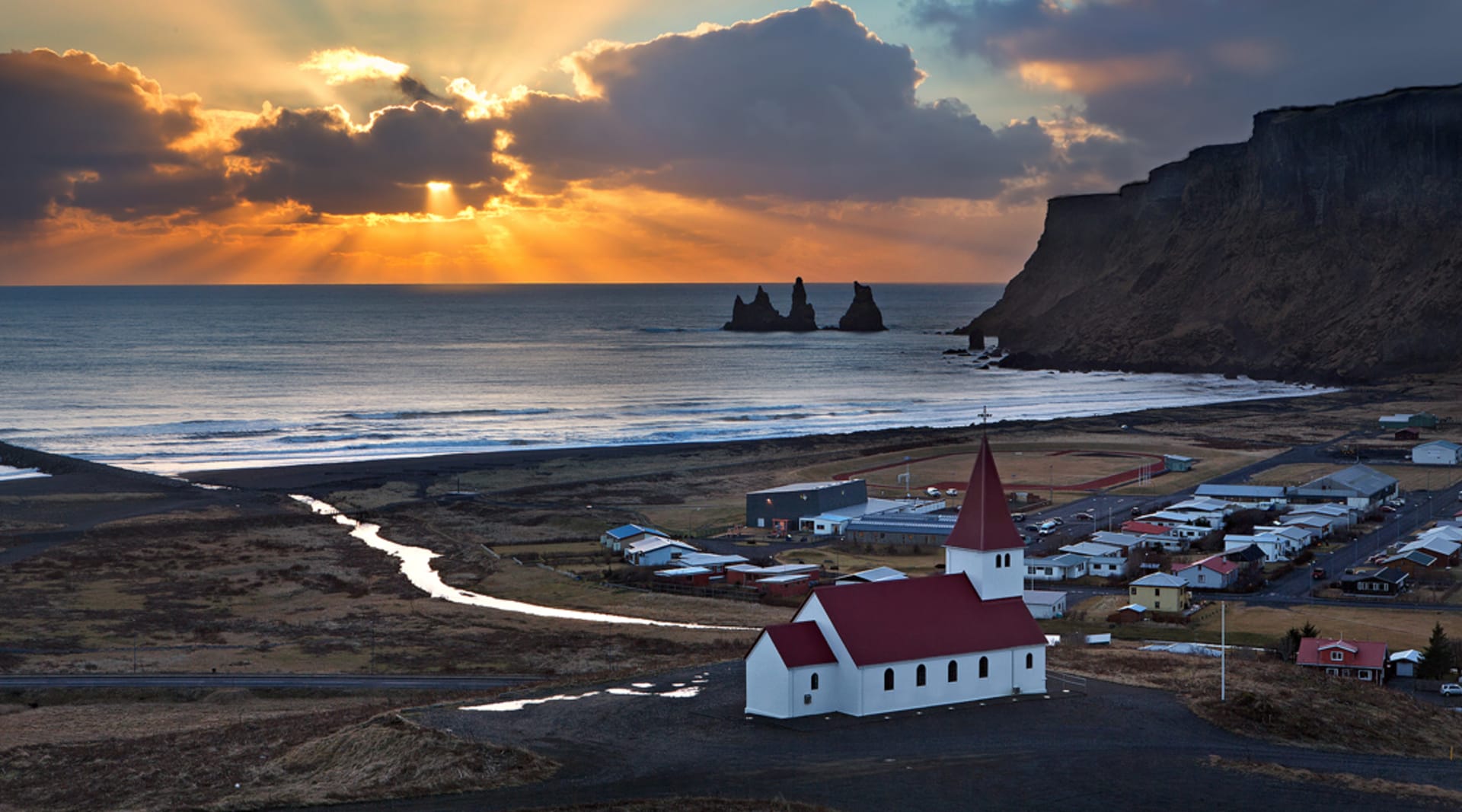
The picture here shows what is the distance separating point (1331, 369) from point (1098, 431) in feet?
213

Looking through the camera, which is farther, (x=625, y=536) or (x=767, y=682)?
(x=625, y=536)

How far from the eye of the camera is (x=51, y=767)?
33906 mm

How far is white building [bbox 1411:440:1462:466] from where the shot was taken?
98.2 meters

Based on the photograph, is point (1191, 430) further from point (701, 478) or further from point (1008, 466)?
point (701, 478)

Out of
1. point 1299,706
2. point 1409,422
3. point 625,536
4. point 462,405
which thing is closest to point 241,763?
point 1299,706

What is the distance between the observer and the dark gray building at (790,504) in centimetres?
7838

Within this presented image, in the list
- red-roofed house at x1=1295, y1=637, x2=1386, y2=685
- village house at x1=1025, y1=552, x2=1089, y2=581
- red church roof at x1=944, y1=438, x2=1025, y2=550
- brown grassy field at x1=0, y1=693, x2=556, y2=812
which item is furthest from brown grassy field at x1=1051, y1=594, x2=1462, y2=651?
brown grassy field at x1=0, y1=693, x2=556, y2=812

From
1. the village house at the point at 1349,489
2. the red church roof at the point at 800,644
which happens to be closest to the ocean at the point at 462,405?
the village house at the point at 1349,489

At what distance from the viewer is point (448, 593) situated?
62094mm

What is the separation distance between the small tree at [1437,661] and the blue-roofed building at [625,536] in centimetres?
3689

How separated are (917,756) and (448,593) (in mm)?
34371

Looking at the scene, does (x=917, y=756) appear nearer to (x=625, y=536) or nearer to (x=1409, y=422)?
(x=625, y=536)

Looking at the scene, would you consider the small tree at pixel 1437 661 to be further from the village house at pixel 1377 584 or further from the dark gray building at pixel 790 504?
the dark gray building at pixel 790 504

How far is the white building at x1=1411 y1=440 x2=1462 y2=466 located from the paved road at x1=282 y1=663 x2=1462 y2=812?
7176 cm
